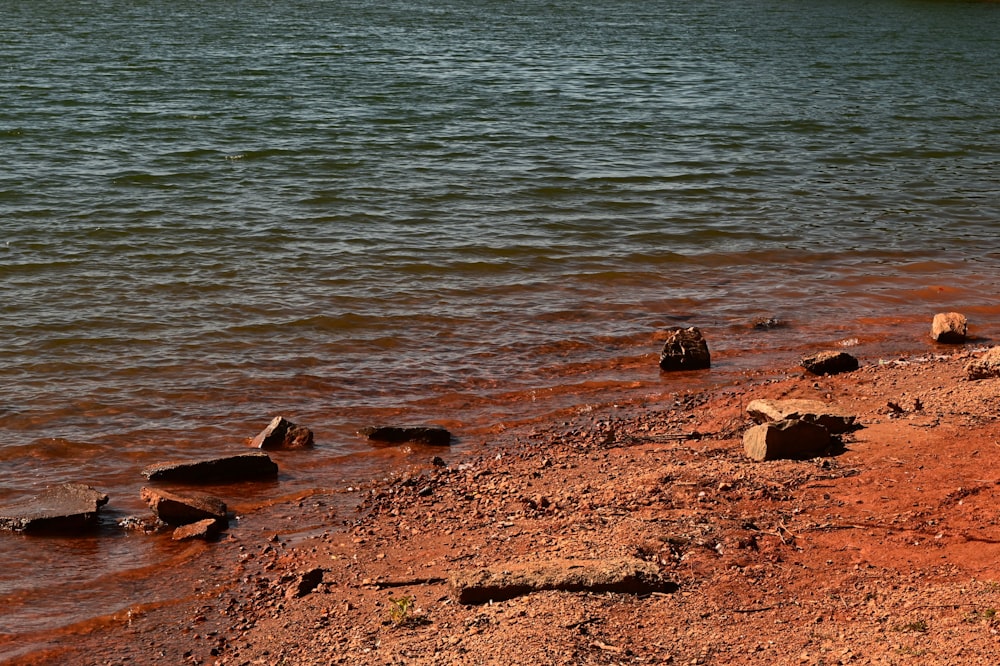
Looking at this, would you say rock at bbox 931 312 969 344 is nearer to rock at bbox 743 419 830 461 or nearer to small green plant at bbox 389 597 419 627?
rock at bbox 743 419 830 461

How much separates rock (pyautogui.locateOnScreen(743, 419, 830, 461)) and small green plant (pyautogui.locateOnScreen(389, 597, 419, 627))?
8.85 ft

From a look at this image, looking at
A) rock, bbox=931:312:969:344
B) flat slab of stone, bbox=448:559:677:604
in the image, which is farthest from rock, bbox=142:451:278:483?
rock, bbox=931:312:969:344

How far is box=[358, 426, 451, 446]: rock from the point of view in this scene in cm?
877

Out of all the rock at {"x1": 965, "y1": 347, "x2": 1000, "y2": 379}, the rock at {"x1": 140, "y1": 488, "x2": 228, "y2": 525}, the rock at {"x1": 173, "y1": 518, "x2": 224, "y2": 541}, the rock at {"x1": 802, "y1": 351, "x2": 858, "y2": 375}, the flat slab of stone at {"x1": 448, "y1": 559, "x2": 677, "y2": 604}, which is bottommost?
the rock at {"x1": 173, "y1": 518, "x2": 224, "y2": 541}

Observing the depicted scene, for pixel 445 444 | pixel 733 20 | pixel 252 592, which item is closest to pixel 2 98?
pixel 445 444

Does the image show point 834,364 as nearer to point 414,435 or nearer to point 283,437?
point 414,435

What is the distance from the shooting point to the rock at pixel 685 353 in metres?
10.4

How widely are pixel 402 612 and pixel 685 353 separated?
205 inches

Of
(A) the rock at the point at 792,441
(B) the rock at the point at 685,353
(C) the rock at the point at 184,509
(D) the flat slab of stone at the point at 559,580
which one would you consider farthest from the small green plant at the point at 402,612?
(B) the rock at the point at 685,353

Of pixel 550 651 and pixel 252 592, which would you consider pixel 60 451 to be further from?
pixel 550 651

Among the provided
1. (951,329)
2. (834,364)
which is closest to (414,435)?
(834,364)

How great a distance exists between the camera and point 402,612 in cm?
580

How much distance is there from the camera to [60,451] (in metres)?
8.74

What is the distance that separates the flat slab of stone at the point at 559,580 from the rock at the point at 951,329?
618 centimetres
